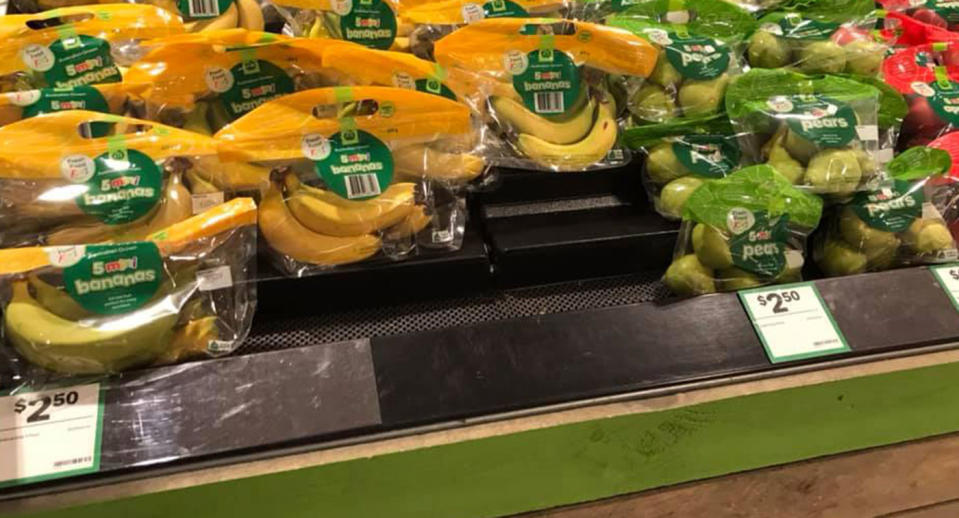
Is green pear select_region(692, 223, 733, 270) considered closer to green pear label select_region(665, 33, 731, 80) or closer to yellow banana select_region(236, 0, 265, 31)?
green pear label select_region(665, 33, 731, 80)

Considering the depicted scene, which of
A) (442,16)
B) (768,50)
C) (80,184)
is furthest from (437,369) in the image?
(768,50)

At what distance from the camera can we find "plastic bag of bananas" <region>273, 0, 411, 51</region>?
1031mm

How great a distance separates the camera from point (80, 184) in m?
0.81

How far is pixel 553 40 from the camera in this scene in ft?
3.40

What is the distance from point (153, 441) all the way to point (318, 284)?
27 centimetres

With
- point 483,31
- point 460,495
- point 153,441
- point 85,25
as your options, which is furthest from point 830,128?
point 85,25

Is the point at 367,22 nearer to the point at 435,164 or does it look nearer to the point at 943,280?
the point at 435,164

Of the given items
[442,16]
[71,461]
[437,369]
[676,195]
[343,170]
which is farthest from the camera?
[442,16]

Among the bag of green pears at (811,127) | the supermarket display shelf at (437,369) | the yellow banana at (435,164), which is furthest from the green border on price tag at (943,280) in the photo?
the yellow banana at (435,164)

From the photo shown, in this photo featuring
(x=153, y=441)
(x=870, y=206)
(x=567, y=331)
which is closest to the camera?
(x=153, y=441)

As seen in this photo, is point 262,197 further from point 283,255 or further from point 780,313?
point 780,313

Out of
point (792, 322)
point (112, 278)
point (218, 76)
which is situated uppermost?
point (218, 76)

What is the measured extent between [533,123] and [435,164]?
18 centimetres

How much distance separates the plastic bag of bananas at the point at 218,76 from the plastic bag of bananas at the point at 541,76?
208 millimetres
